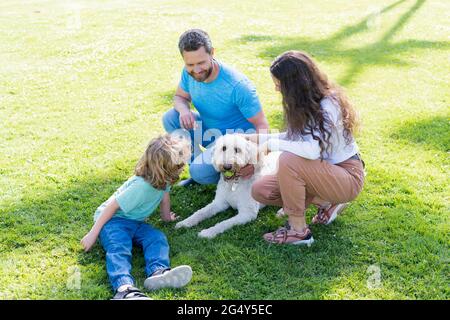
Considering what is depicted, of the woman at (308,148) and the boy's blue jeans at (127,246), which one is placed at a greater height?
the woman at (308,148)

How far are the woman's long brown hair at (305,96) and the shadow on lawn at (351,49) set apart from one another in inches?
172

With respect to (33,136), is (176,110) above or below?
above

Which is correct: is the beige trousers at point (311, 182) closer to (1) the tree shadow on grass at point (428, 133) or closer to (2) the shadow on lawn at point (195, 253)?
(2) the shadow on lawn at point (195, 253)

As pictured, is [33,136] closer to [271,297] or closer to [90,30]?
[271,297]

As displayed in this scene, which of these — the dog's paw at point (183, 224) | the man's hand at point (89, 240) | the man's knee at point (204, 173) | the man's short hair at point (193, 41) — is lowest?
the dog's paw at point (183, 224)

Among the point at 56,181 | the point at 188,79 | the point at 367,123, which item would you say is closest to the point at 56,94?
the point at 56,181

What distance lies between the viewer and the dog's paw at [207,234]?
3.95m

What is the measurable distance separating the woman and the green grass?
0.33 metres

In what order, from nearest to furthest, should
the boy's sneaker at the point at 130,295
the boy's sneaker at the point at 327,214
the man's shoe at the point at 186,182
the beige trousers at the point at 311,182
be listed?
the boy's sneaker at the point at 130,295
the beige trousers at the point at 311,182
the boy's sneaker at the point at 327,214
the man's shoe at the point at 186,182

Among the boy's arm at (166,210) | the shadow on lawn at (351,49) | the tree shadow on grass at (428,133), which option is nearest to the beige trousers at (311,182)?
the boy's arm at (166,210)

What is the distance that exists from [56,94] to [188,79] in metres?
3.48

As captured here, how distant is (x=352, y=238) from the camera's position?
386 cm
